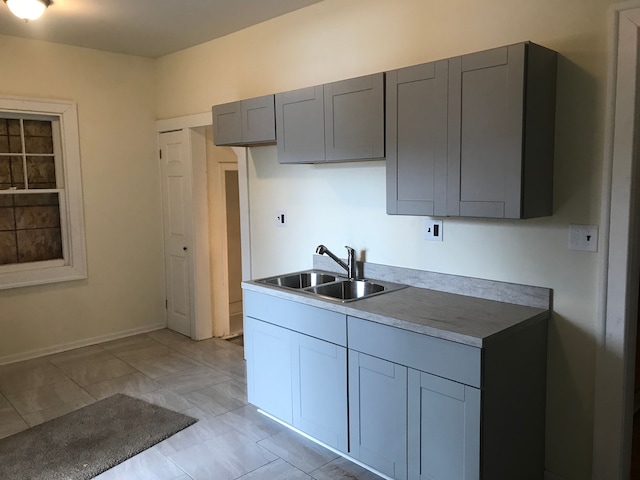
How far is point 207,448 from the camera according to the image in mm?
2857

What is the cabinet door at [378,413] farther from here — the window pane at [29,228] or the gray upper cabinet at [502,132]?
the window pane at [29,228]

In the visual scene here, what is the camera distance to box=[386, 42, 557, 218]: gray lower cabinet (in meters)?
2.12

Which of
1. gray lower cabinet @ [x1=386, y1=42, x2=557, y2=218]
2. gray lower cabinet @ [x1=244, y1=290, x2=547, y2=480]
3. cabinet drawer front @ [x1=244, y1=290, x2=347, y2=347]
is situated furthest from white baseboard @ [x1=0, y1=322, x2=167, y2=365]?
gray lower cabinet @ [x1=386, y1=42, x2=557, y2=218]

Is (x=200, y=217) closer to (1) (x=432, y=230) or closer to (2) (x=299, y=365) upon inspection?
(2) (x=299, y=365)

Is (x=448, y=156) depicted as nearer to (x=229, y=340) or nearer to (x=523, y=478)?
(x=523, y=478)

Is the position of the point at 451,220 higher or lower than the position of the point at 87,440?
higher

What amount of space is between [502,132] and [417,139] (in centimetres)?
43

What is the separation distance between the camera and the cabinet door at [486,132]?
6.93 feet

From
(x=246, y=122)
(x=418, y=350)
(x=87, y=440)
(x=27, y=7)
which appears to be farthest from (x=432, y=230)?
(x=27, y=7)

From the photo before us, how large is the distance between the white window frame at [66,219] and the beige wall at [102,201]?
66 millimetres

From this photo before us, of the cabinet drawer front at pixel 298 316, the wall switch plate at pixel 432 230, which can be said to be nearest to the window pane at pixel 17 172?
the cabinet drawer front at pixel 298 316

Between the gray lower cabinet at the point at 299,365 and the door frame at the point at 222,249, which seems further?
the door frame at the point at 222,249

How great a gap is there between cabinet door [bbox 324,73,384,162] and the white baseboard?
3095 mm

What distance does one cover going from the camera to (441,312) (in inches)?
93.4
